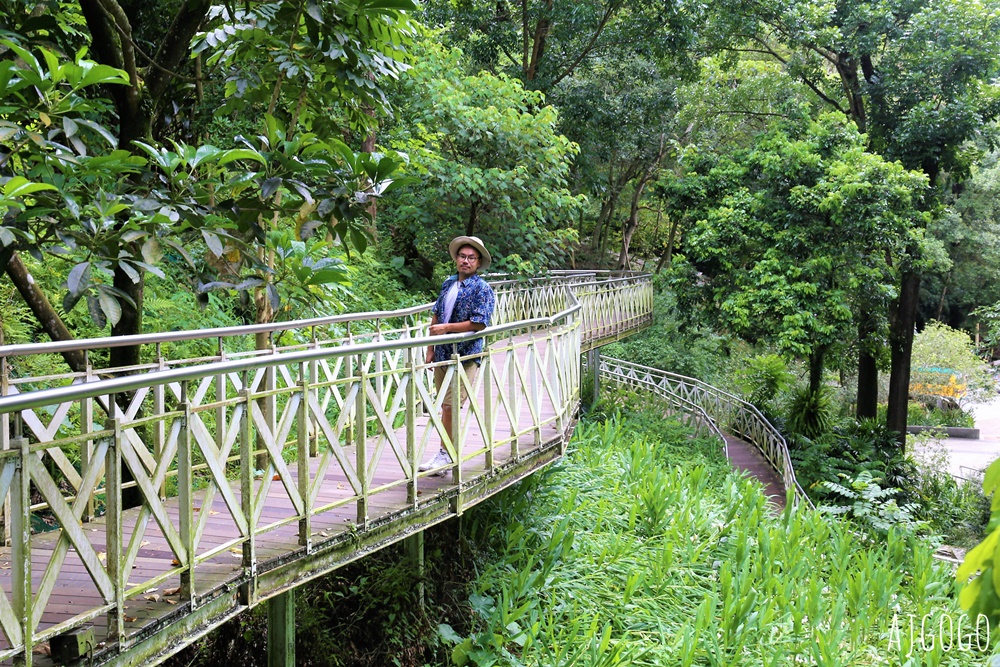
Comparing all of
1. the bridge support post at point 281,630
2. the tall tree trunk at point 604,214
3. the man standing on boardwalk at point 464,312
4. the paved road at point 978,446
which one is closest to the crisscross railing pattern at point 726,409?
the paved road at point 978,446

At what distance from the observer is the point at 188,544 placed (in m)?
3.29

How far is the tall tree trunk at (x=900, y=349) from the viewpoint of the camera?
17.6 meters

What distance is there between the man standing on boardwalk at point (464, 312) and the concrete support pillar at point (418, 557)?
63 cm

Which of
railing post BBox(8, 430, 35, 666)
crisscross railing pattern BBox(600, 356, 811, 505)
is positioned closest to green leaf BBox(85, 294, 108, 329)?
railing post BBox(8, 430, 35, 666)

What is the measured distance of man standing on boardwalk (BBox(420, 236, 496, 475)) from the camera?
18.4 ft

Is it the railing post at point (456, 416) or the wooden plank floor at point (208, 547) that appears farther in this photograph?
the railing post at point (456, 416)

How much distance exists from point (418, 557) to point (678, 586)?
7.83 ft

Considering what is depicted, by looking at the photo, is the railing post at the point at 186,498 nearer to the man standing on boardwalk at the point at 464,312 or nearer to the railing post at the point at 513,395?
the man standing on boardwalk at the point at 464,312

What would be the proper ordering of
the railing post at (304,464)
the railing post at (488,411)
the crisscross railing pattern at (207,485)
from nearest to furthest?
1. the crisscross railing pattern at (207,485)
2. the railing post at (304,464)
3. the railing post at (488,411)

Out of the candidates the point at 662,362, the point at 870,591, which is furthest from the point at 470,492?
the point at 662,362

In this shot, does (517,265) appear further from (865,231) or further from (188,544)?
(188,544)

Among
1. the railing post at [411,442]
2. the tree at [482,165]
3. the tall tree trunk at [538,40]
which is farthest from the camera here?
the tall tree trunk at [538,40]

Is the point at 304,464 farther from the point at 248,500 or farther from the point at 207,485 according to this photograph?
the point at 207,485

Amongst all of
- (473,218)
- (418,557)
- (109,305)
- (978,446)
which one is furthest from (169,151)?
(978,446)
